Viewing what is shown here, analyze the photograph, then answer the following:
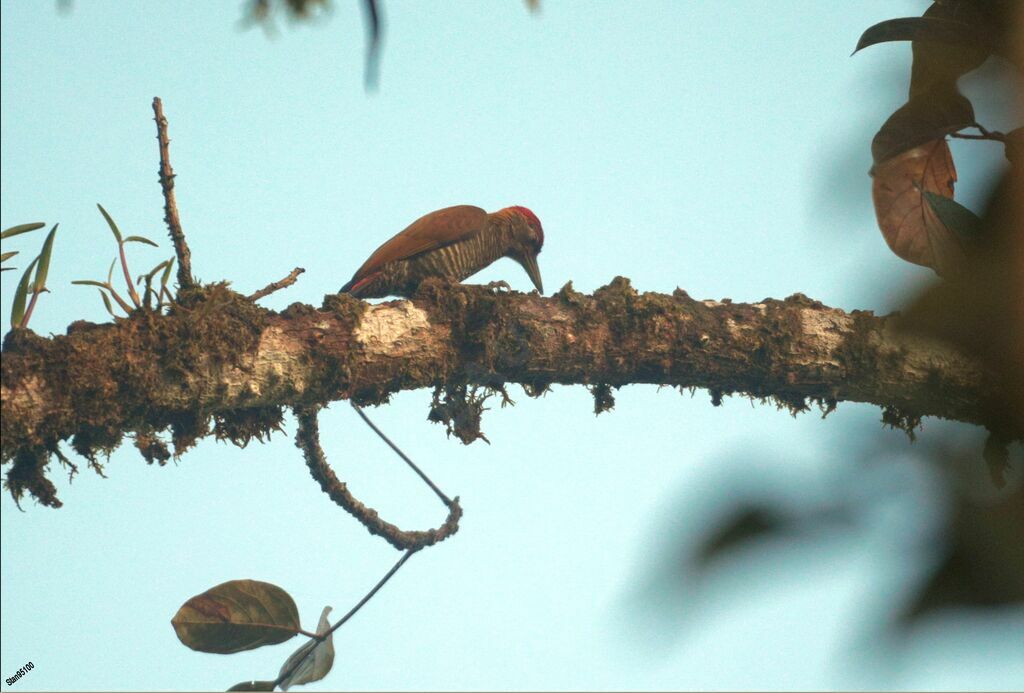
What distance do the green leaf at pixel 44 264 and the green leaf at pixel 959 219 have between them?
7.41 feet

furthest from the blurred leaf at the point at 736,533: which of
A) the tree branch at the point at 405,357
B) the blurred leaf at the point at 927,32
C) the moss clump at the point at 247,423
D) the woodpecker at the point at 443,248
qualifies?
the woodpecker at the point at 443,248

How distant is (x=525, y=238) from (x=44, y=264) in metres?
3.92

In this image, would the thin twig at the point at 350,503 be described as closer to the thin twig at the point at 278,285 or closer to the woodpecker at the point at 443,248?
the thin twig at the point at 278,285

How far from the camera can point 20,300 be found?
2480 mm

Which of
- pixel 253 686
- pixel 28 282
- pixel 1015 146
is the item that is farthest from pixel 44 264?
pixel 1015 146

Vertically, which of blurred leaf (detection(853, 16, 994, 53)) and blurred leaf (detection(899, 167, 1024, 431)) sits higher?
blurred leaf (detection(853, 16, 994, 53))

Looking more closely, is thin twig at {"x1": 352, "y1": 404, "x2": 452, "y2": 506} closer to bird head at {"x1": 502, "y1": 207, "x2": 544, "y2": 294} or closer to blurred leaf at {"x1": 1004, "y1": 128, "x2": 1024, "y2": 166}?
blurred leaf at {"x1": 1004, "y1": 128, "x2": 1024, "y2": 166}

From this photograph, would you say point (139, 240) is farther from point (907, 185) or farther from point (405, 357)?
point (907, 185)

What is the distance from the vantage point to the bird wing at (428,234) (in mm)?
4895

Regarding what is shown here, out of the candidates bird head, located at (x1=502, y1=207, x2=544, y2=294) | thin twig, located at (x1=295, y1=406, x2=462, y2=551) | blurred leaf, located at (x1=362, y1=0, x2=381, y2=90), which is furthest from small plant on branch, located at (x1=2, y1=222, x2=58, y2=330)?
bird head, located at (x1=502, y1=207, x2=544, y2=294)

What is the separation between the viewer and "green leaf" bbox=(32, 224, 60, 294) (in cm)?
251

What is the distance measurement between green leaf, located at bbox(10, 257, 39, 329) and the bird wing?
7.81ft

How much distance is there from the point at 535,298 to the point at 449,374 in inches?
15.7

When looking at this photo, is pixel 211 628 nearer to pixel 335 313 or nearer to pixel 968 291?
pixel 335 313
